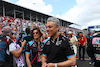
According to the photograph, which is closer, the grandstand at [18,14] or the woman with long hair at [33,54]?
the woman with long hair at [33,54]

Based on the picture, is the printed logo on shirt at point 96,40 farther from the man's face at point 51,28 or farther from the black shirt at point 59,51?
the man's face at point 51,28

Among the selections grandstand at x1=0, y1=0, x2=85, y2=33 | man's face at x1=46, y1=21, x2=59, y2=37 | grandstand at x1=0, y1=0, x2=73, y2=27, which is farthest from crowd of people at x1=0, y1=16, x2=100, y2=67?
grandstand at x1=0, y1=0, x2=73, y2=27

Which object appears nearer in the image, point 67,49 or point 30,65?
point 67,49

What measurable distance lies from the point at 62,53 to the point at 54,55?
0.46ft

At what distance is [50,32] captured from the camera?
5.54 ft

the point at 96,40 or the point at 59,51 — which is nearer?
the point at 59,51

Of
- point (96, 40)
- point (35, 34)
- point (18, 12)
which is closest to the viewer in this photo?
point (35, 34)

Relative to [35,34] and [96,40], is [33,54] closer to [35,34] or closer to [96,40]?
[35,34]

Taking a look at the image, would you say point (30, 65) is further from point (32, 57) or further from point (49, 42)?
point (49, 42)

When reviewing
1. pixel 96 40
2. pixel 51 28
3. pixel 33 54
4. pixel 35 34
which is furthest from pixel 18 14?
pixel 51 28

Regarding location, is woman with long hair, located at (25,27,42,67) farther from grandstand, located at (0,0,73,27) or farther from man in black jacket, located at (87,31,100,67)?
grandstand, located at (0,0,73,27)

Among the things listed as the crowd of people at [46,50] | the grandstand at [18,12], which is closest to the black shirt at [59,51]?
the crowd of people at [46,50]

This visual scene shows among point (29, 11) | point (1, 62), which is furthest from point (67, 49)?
point (29, 11)

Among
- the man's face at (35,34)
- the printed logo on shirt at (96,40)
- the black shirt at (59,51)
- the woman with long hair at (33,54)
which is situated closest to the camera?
the black shirt at (59,51)
